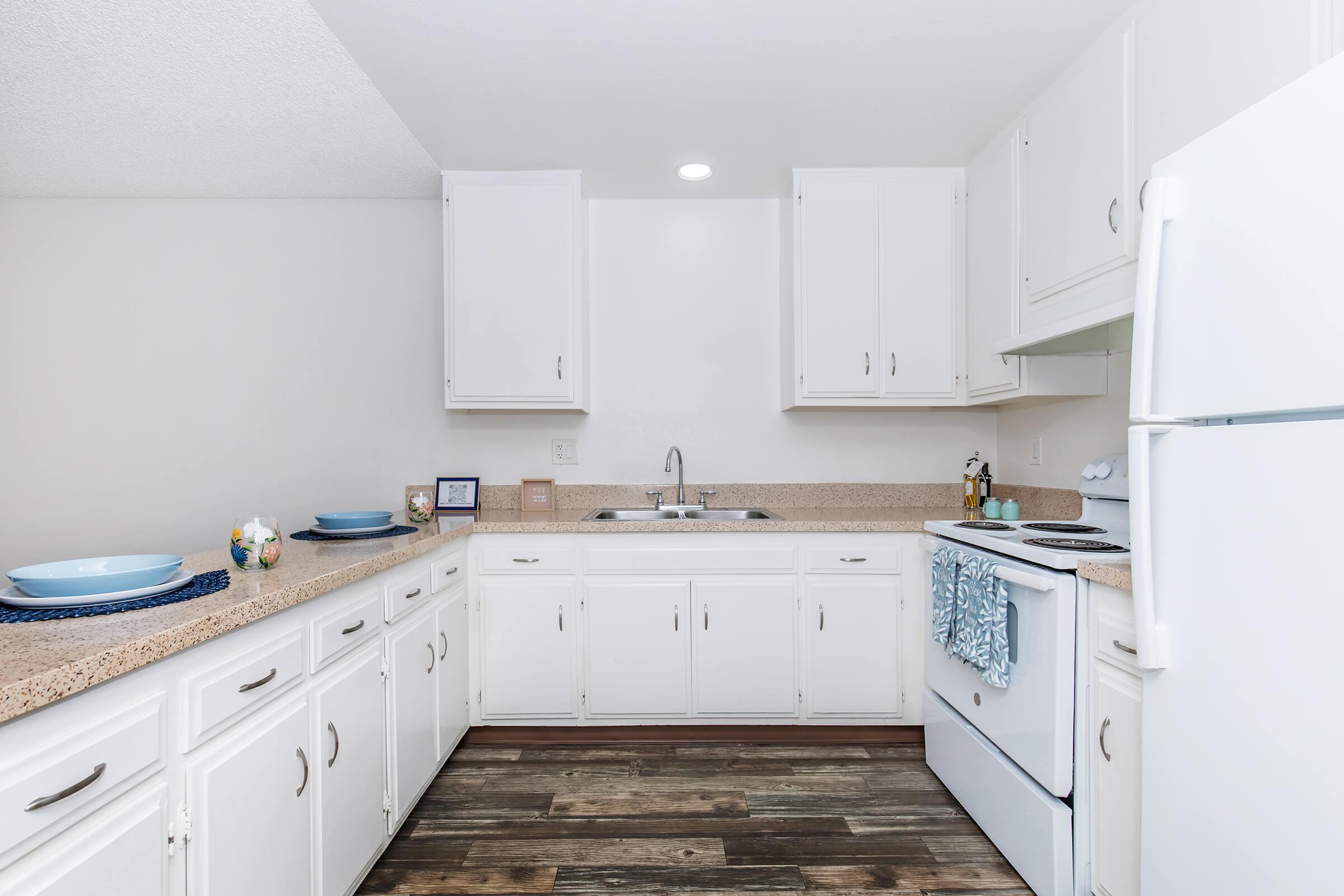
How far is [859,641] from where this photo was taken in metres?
2.55

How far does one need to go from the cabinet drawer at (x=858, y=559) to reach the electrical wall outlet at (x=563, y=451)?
1298mm

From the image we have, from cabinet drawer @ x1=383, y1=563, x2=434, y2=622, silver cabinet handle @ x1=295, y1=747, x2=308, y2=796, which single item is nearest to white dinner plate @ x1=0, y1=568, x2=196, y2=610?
silver cabinet handle @ x1=295, y1=747, x2=308, y2=796

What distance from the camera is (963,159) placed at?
2719 mm

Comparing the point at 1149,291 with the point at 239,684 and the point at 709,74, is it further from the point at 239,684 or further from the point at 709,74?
the point at 239,684

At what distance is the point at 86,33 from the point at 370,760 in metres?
2.35

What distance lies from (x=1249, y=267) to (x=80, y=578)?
2.07 m

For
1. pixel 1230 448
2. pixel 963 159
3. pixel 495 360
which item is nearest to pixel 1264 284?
pixel 1230 448

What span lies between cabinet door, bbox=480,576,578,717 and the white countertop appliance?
1447 millimetres

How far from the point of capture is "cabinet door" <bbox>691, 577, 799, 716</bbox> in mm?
2566

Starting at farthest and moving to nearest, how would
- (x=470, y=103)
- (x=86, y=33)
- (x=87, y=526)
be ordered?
(x=87, y=526) → (x=470, y=103) → (x=86, y=33)

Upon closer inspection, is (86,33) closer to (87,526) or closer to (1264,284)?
(87,526)

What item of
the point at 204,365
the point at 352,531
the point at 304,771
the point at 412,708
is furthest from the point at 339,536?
the point at 204,365

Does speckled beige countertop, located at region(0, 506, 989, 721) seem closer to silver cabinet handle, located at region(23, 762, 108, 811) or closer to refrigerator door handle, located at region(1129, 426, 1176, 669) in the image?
silver cabinet handle, located at region(23, 762, 108, 811)

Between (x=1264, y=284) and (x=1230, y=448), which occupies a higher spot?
(x=1264, y=284)
